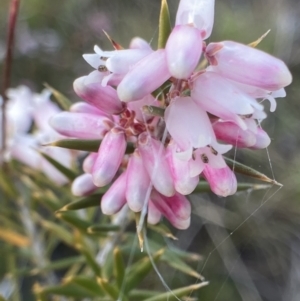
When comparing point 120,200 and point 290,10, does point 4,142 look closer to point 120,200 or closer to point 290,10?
point 120,200

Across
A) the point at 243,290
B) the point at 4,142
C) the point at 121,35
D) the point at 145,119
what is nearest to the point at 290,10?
the point at 121,35

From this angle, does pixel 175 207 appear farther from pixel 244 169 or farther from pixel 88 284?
pixel 88 284

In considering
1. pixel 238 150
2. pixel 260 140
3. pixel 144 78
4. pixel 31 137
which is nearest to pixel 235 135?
pixel 260 140

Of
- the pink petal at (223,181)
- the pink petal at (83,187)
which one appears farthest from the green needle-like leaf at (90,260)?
the pink petal at (223,181)

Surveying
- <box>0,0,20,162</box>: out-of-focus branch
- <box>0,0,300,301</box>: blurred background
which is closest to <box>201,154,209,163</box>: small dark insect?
<box>0,0,20,162</box>: out-of-focus branch

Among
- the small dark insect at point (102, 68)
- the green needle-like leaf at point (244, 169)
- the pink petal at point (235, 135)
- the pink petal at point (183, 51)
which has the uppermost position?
the pink petal at point (183, 51)

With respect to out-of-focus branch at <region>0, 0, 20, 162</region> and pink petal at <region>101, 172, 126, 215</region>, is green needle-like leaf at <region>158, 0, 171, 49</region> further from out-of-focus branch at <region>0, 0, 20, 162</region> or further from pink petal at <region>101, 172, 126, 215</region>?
out-of-focus branch at <region>0, 0, 20, 162</region>

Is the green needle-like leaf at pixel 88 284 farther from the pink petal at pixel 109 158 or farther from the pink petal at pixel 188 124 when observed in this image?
the pink petal at pixel 188 124
